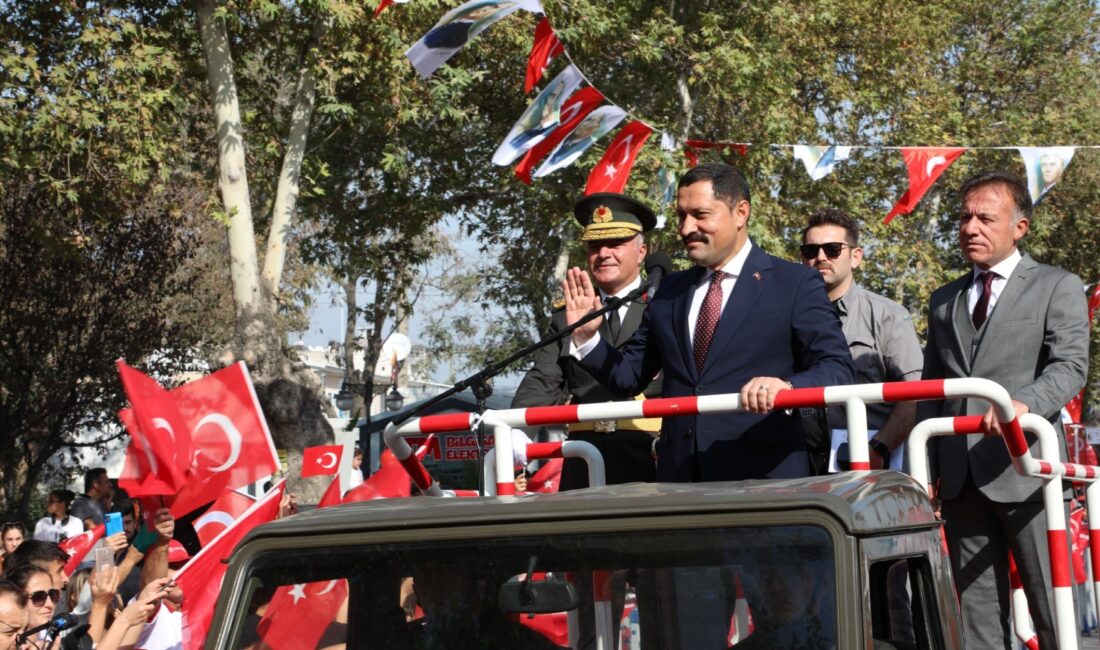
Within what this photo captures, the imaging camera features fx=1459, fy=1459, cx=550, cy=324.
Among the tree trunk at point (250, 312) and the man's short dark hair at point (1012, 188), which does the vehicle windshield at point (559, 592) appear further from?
the tree trunk at point (250, 312)

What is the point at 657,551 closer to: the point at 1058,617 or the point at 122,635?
the point at 1058,617

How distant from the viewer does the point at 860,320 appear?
254 inches

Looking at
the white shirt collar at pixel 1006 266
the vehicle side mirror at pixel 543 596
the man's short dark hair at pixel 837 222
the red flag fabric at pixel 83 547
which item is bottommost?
the vehicle side mirror at pixel 543 596

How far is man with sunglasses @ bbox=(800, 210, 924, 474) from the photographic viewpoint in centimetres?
636

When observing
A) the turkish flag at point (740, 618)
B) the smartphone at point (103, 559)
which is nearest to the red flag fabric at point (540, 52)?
the smartphone at point (103, 559)

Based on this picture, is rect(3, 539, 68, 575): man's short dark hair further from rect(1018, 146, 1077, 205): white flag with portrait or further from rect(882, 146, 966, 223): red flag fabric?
rect(1018, 146, 1077, 205): white flag with portrait

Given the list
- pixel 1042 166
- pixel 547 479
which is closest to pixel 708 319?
pixel 547 479

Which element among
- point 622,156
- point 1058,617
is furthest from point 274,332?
point 1058,617

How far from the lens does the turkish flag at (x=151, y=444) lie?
6918 mm

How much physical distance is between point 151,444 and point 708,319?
326 cm

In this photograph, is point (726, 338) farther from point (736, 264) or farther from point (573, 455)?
point (573, 455)

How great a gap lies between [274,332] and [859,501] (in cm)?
1495

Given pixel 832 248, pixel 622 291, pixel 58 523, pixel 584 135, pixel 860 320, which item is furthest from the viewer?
pixel 58 523

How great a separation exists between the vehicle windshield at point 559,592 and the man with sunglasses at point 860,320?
3.15 meters
